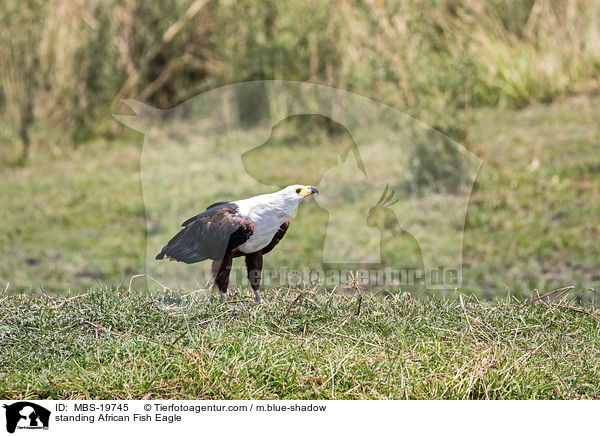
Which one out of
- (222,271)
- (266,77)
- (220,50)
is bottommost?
(222,271)

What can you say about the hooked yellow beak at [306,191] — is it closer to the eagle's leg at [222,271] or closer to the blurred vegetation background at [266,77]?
the eagle's leg at [222,271]

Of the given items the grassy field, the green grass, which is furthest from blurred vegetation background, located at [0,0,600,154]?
the green grass

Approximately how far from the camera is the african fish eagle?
9.21 ft

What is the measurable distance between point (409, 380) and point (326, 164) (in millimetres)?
3660

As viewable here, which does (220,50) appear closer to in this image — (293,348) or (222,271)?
(222,271)

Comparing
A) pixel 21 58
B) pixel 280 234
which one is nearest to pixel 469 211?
pixel 280 234

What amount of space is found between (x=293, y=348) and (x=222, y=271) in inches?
15.7

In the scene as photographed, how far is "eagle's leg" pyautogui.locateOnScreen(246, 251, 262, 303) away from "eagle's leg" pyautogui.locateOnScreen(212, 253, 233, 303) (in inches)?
3.9

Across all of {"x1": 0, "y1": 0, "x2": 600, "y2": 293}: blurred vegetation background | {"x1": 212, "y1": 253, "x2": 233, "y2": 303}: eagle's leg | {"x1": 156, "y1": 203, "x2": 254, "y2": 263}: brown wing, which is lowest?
{"x1": 212, "y1": 253, "x2": 233, "y2": 303}: eagle's leg

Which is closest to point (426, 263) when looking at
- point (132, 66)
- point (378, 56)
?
point (378, 56)

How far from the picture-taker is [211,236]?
2.84 m

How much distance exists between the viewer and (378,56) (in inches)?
258

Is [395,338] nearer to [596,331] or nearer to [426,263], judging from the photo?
[596,331]

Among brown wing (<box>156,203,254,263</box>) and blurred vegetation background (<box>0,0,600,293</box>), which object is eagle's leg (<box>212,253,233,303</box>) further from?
blurred vegetation background (<box>0,0,600,293</box>)
